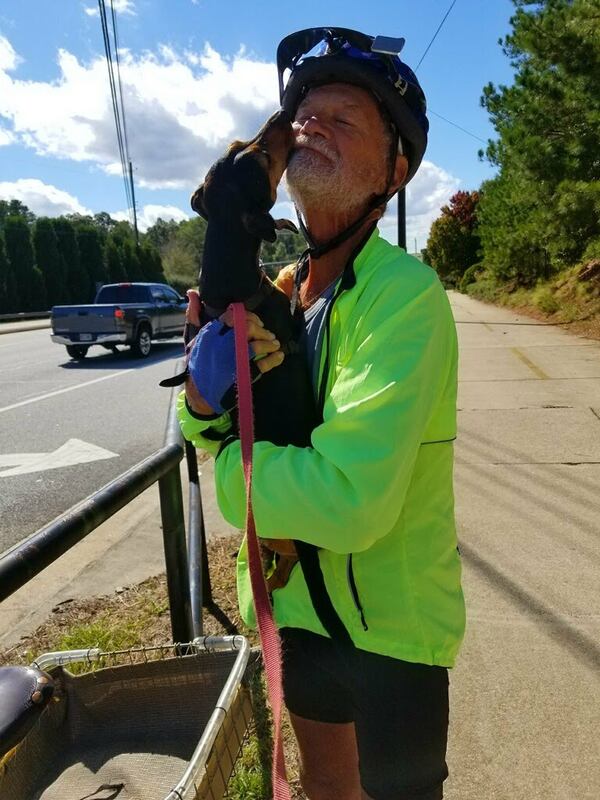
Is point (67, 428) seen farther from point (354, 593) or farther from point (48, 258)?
point (48, 258)

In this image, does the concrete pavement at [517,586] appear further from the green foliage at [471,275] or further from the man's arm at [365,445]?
the green foliage at [471,275]

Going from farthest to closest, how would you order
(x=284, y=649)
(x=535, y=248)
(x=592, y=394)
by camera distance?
(x=535, y=248) < (x=592, y=394) < (x=284, y=649)

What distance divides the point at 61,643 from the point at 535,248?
71.0 ft

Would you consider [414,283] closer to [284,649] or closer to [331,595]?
[331,595]

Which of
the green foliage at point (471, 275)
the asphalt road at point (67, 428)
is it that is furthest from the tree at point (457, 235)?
the asphalt road at point (67, 428)

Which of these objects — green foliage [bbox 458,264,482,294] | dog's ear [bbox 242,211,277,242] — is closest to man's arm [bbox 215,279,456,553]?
dog's ear [bbox 242,211,277,242]

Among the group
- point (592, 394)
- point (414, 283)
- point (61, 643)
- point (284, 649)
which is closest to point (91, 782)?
point (284, 649)

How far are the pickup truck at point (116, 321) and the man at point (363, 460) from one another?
1326 cm

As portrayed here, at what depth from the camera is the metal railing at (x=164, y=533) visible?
1.41 meters

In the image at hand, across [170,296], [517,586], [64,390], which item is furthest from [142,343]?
[517,586]

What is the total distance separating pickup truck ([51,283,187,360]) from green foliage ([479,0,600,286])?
28.8 ft

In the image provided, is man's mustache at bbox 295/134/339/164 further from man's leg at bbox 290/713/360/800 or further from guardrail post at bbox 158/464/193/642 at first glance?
guardrail post at bbox 158/464/193/642

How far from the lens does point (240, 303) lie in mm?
1336

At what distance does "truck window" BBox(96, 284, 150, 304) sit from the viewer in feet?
53.0
